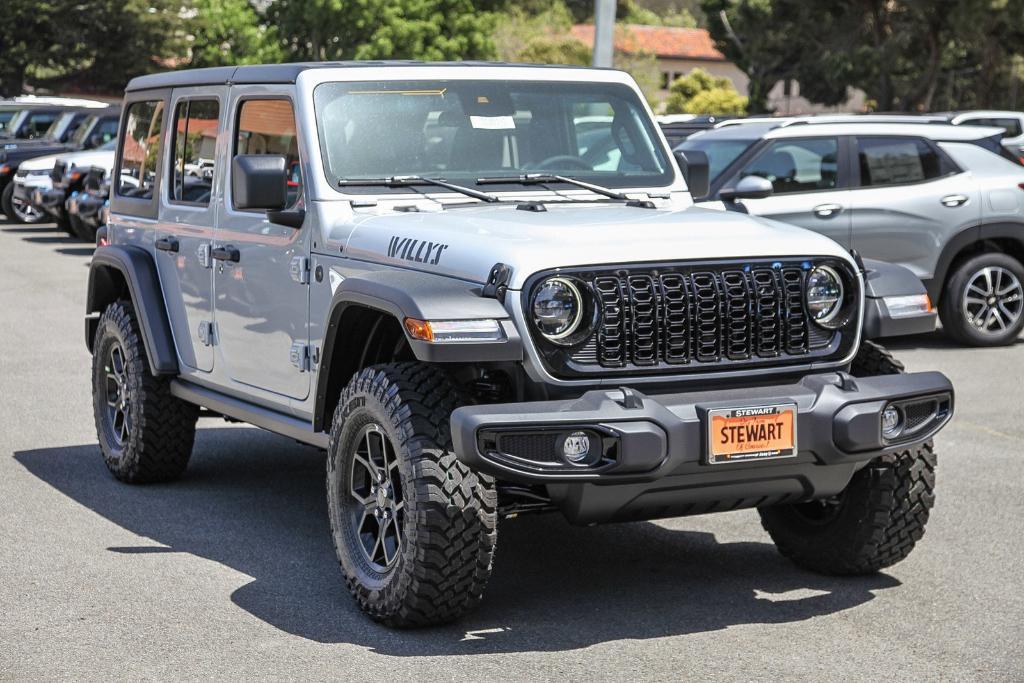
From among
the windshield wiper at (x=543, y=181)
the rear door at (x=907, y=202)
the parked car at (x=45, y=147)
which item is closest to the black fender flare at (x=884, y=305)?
the windshield wiper at (x=543, y=181)

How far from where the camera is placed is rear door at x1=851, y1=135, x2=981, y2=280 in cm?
1280

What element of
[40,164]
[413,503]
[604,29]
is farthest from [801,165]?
[40,164]

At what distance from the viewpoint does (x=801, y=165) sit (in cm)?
1293

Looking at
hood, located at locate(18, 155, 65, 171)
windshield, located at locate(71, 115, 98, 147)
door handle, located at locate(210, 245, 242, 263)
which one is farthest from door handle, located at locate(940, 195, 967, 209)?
windshield, located at locate(71, 115, 98, 147)

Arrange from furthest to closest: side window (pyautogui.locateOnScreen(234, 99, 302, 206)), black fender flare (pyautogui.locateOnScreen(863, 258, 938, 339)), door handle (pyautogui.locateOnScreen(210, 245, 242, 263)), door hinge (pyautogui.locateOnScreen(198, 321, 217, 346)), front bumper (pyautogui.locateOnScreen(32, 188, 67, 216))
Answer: front bumper (pyautogui.locateOnScreen(32, 188, 67, 216)), door hinge (pyautogui.locateOnScreen(198, 321, 217, 346)), door handle (pyautogui.locateOnScreen(210, 245, 242, 263)), side window (pyautogui.locateOnScreen(234, 99, 302, 206)), black fender flare (pyautogui.locateOnScreen(863, 258, 938, 339))

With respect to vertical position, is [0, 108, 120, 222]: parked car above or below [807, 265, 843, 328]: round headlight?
below

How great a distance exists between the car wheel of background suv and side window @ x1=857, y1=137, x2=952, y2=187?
0.83 meters

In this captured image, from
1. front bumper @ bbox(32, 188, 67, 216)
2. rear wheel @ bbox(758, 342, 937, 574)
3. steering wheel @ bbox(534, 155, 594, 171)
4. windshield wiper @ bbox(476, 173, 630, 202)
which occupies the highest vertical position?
steering wheel @ bbox(534, 155, 594, 171)

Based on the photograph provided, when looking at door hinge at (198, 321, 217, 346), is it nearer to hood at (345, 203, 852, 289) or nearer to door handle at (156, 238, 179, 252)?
door handle at (156, 238, 179, 252)

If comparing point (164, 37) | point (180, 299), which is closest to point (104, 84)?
point (164, 37)

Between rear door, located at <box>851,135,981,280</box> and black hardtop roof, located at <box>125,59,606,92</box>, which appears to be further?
rear door, located at <box>851,135,981,280</box>

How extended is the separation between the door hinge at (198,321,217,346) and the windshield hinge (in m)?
2.28

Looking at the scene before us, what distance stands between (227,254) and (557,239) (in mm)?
2041

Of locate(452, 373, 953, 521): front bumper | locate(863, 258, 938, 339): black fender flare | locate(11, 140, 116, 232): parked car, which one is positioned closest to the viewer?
locate(452, 373, 953, 521): front bumper
